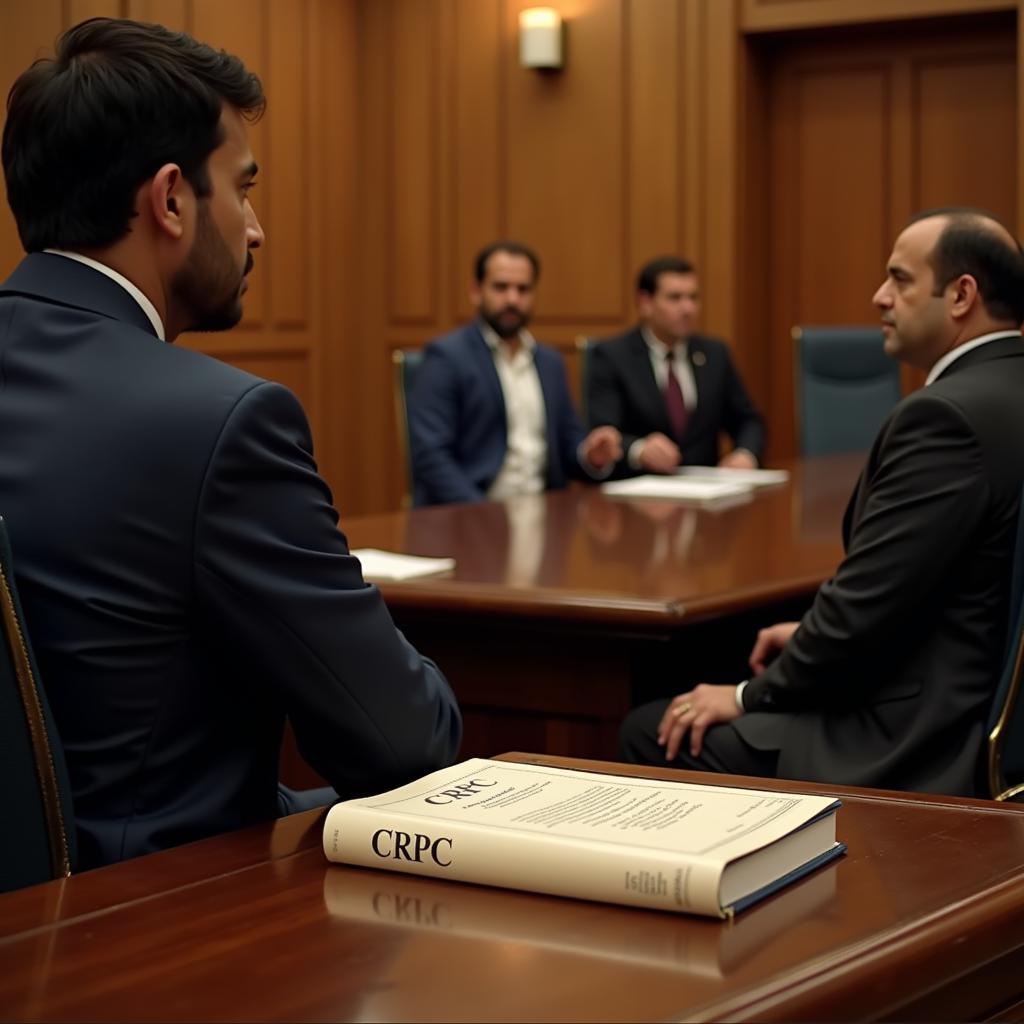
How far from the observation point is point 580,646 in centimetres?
303

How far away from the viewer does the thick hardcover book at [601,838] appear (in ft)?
3.80

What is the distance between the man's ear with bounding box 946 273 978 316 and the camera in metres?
2.84

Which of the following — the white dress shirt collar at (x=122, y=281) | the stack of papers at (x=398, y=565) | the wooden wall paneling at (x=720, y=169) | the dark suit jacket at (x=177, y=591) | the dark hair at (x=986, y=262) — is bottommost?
the stack of papers at (x=398, y=565)

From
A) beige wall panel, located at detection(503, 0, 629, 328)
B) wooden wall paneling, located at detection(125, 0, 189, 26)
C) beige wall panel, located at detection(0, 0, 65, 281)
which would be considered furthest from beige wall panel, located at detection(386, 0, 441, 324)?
beige wall panel, located at detection(0, 0, 65, 281)

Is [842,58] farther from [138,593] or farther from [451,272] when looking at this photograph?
[138,593]

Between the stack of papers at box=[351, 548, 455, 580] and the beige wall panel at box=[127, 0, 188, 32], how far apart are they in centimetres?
416

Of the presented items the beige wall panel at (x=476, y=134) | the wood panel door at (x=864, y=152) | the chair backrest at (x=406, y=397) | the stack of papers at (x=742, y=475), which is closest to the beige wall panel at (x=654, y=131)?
the wood panel door at (x=864, y=152)

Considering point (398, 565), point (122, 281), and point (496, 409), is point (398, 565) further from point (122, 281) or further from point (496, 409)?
point (496, 409)

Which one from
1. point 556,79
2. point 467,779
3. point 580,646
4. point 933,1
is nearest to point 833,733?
point 580,646

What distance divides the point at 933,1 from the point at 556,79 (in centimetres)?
197

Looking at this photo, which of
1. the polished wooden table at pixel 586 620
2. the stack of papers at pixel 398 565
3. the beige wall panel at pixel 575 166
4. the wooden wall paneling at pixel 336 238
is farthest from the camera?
the wooden wall paneling at pixel 336 238

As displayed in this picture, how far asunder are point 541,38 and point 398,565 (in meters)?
5.49

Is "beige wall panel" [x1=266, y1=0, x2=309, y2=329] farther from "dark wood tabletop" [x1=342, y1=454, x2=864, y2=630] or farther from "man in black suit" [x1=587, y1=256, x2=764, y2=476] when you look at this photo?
"dark wood tabletop" [x1=342, y1=454, x2=864, y2=630]

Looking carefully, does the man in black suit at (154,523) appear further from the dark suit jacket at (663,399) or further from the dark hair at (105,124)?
the dark suit jacket at (663,399)
